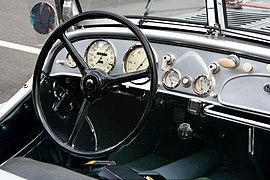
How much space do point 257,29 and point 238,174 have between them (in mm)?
951

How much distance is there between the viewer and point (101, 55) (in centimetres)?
222

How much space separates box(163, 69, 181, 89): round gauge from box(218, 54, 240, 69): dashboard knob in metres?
0.23

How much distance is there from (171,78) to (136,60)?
18 centimetres

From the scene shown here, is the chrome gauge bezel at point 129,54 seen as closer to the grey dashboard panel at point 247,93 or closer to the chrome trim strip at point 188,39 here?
the chrome trim strip at point 188,39

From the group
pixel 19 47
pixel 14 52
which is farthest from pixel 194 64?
pixel 19 47

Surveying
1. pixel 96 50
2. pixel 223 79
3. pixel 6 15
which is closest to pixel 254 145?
pixel 223 79

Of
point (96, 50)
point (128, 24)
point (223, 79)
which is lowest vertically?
point (223, 79)

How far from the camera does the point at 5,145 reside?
2.31 metres

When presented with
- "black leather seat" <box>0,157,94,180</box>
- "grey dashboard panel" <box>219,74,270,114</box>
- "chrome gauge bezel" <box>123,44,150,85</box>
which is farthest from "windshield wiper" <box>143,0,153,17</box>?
"black leather seat" <box>0,157,94,180</box>

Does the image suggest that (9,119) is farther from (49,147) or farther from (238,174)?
(238,174)

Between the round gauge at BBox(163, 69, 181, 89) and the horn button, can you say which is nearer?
the horn button

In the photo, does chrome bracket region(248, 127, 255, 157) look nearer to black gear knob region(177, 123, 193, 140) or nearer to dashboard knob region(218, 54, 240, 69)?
black gear knob region(177, 123, 193, 140)

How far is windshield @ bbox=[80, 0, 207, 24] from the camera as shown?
92.0 inches

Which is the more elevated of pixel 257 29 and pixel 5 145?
pixel 257 29
